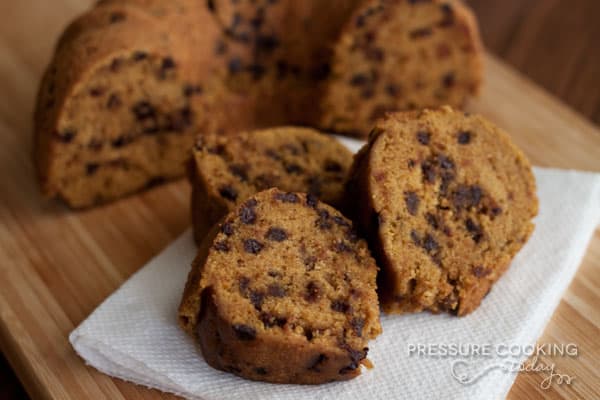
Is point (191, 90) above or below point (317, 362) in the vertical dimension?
above

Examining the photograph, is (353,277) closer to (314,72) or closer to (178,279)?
(178,279)

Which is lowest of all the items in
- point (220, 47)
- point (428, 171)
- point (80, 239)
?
point (80, 239)

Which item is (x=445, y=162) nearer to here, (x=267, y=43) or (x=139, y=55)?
(x=267, y=43)

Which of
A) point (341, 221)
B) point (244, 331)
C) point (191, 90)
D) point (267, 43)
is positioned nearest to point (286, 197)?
point (341, 221)

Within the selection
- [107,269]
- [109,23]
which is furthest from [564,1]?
[107,269]

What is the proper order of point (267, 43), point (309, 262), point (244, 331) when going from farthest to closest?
point (267, 43) → point (309, 262) → point (244, 331)

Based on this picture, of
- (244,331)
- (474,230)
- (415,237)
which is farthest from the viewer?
(474,230)
